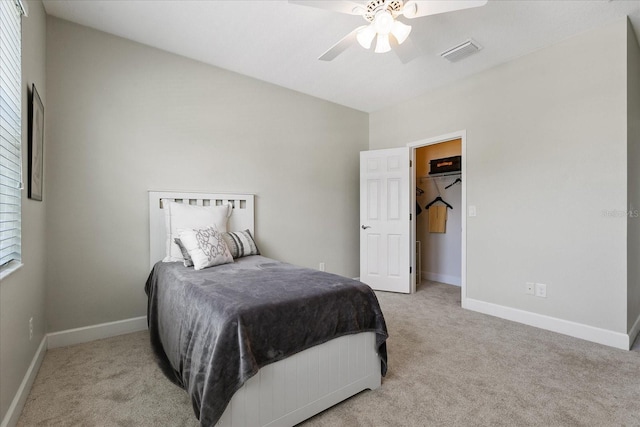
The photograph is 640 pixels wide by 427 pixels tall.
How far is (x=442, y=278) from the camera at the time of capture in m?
4.63

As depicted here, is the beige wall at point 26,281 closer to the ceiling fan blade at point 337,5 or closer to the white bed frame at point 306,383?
the white bed frame at point 306,383

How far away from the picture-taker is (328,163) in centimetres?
407

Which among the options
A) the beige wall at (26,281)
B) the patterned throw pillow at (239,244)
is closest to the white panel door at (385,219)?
the patterned throw pillow at (239,244)

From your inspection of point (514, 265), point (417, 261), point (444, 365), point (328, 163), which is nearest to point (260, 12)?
point (328, 163)

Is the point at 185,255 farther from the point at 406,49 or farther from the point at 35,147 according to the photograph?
the point at 406,49

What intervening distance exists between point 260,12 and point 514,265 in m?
3.30

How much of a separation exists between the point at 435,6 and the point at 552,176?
6.61ft

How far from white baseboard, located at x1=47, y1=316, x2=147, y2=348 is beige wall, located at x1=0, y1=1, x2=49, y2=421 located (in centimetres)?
14

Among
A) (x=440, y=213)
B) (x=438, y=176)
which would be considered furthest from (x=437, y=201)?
(x=438, y=176)

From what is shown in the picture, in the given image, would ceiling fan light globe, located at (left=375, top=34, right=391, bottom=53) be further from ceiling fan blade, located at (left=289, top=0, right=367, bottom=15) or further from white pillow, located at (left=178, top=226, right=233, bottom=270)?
white pillow, located at (left=178, top=226, right=233, bottom=270)

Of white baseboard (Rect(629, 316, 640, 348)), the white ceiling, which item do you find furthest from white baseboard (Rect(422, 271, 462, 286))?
the white ceiling

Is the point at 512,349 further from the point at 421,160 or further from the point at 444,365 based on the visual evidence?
the point at 421,160

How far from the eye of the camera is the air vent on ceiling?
2.65m

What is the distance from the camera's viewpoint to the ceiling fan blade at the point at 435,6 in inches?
63.2
